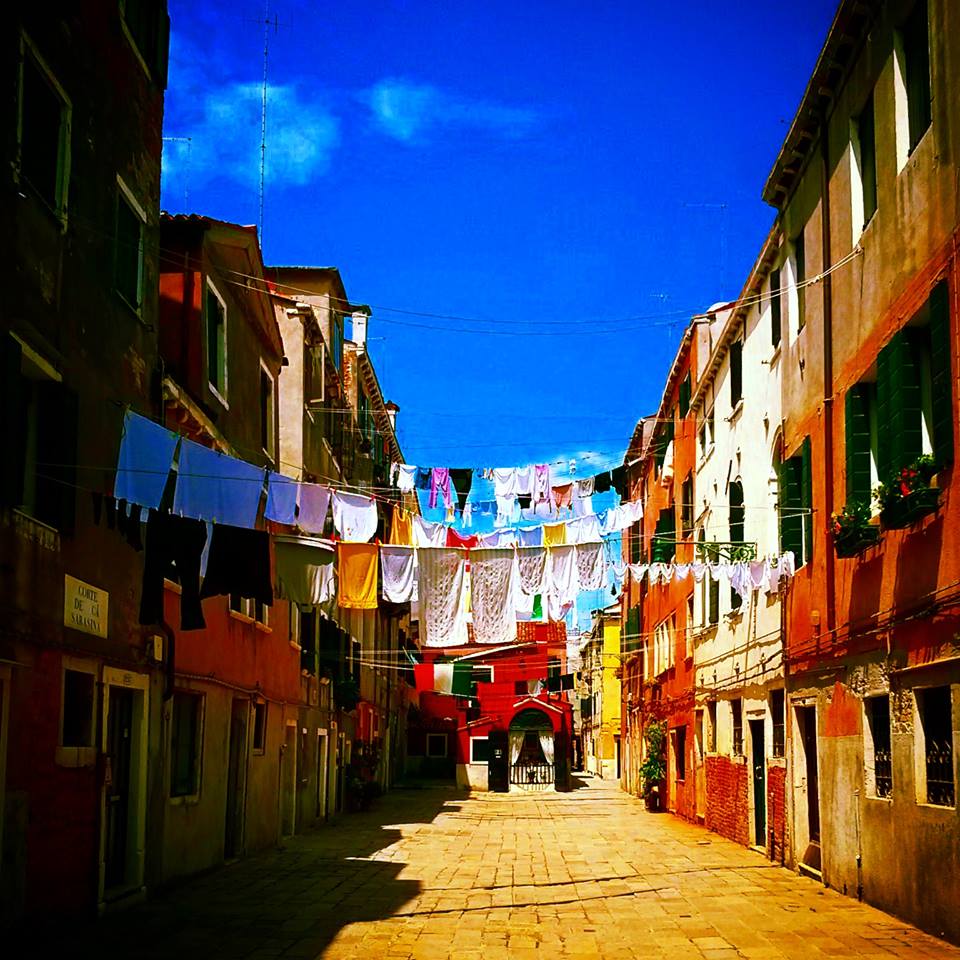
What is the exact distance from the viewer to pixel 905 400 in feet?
39.0

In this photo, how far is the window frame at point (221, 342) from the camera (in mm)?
17141

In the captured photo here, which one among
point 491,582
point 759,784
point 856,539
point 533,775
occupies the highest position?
point 491,582

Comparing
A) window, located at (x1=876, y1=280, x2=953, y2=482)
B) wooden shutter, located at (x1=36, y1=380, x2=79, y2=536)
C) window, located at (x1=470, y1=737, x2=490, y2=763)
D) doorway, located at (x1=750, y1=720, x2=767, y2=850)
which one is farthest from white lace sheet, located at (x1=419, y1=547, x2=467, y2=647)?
window, located at (x1=470, y1=737, x2=490, y2=763)

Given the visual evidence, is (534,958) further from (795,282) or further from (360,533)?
(795,282)

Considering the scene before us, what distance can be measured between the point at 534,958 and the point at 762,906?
425 centimetres

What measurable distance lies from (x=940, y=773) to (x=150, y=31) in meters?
11.3

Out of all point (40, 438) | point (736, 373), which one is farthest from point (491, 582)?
point (40, 438)

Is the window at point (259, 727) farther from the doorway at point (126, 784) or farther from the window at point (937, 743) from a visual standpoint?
the window at point (937, 743)

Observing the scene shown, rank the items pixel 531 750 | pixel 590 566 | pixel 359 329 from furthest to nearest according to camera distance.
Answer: pixel 531 750 < pixel 359 329 < pixel 590 566

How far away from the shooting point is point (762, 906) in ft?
45.9

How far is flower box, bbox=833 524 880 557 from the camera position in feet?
41.8

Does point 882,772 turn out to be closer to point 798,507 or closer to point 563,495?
point 798,507

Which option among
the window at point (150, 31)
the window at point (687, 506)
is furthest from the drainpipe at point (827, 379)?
the window at point (687, 506)

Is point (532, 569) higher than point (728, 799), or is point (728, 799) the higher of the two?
point (532, 569)
